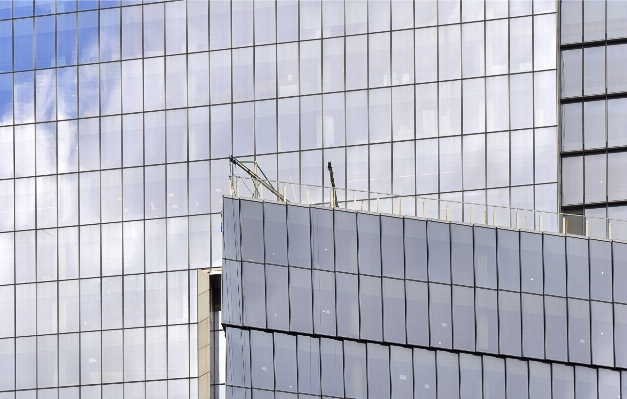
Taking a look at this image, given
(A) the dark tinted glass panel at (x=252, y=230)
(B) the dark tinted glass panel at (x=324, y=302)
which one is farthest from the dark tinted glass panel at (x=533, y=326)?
(A) the dark tinted glass panel at (x=252, y=230)

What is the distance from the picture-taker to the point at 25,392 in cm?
9225

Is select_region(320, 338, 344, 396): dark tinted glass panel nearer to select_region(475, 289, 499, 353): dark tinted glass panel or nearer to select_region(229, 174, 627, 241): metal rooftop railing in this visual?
select_region(475, 289, 499, 353): dark tinted glass panel

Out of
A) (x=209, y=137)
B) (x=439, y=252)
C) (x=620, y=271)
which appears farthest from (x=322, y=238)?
(x=209, y=137)

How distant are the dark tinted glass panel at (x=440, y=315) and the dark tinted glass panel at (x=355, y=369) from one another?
377 cm

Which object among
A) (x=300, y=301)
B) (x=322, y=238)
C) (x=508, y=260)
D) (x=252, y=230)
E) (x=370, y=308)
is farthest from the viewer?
(x=508, y=260)

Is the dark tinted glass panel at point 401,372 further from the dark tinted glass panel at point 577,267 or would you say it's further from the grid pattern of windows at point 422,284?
the dark tinted glass panel at point 577,267

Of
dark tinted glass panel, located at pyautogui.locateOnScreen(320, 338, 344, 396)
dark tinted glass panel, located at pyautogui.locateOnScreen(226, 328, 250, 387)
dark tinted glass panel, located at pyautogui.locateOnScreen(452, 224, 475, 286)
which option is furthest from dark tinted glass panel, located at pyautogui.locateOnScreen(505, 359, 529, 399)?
dark tinted glass panel, located at pyautogui.locateOnScreen(226, 328, 250, 387)

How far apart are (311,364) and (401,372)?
182 inches

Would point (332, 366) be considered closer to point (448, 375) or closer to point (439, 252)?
point (448, 375)

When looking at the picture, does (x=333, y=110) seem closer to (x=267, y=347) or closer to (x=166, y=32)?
(x=166, y=32)

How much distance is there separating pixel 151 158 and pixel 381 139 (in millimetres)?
15272

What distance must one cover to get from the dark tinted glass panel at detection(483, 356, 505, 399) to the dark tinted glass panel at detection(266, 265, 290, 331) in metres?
10.5

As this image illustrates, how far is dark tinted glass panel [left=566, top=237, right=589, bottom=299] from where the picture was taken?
245 ft

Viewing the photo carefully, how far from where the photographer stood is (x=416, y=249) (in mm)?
74250
